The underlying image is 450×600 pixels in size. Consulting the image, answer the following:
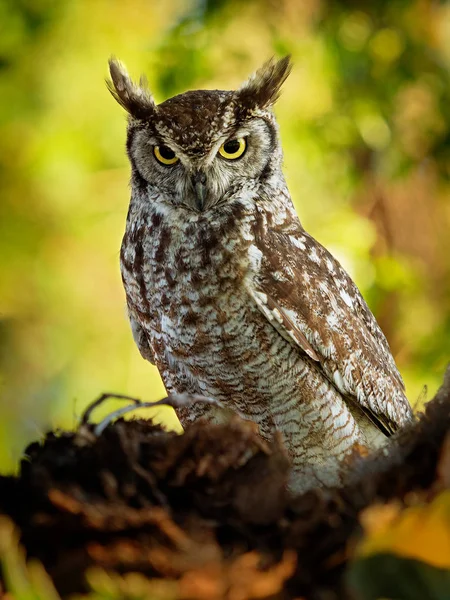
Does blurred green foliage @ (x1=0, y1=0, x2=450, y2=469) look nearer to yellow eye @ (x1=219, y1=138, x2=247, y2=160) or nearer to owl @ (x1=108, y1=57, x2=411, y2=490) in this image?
owl @ (x1=108, y1=57, x2=411, y2=490)

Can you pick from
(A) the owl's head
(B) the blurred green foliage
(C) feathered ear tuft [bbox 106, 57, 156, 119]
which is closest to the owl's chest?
(A) the owl's head

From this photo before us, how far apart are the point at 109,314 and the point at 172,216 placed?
2.61 metres

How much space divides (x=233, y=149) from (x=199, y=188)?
0.50 ft

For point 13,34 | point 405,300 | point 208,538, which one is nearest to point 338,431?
point 208,538

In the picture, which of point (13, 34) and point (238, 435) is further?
point (13, 34)

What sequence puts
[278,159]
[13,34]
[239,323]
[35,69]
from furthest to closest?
[35,69]
[13,34]
[278,159]
[239,323]

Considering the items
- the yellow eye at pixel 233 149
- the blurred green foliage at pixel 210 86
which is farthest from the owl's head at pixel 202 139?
the blurred green foliage at pixel 210 86

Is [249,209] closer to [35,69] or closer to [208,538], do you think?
[208,538]

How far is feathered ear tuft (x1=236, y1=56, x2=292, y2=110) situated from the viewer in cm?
171

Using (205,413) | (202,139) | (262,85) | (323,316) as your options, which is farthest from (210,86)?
(205,413)

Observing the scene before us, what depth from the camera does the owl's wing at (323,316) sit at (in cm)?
159

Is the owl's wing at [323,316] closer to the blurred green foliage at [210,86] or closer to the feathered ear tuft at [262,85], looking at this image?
the feathered ear tuft at [262,85]

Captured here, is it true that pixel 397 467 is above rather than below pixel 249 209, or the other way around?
below

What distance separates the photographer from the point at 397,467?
0.81 meters
